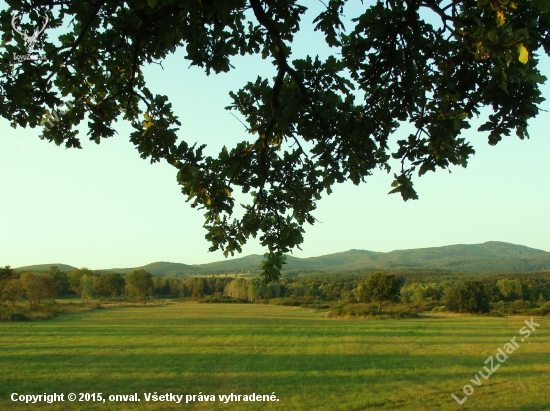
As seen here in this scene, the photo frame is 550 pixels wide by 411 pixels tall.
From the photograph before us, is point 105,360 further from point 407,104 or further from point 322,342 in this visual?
point 407,104

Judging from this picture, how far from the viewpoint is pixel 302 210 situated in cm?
571

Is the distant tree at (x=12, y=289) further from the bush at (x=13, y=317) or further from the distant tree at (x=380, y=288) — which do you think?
the distant tree at (x=380, y=288)

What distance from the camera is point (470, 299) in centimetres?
6544

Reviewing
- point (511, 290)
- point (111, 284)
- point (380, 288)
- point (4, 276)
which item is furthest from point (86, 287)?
point (511, 290)

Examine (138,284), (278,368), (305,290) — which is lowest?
(305,290)

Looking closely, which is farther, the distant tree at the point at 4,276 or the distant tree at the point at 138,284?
the distant tree at the point at 138,284

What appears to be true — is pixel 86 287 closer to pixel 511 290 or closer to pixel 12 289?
pixel 12 289

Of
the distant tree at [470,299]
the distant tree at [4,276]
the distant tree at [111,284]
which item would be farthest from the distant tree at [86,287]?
the distant tree at [470,299]

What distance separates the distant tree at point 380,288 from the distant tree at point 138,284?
181 feet

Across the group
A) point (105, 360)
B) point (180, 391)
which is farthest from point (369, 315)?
point (180, 391)

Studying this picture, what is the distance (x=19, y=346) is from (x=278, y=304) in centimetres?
6665

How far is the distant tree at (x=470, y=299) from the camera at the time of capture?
214ft

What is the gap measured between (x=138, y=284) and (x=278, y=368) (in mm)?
85236

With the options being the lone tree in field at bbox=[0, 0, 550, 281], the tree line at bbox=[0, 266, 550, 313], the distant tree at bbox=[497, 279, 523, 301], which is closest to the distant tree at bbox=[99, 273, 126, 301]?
the tree line at bbox=[0, 266, 550, 313]
